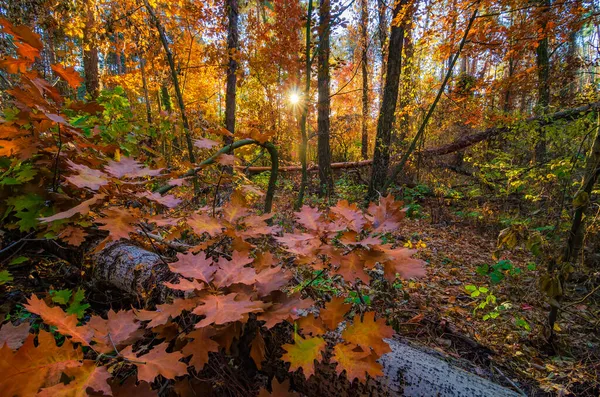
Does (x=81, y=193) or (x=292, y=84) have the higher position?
(x=292, y=84)

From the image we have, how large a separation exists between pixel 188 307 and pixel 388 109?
6.72 m

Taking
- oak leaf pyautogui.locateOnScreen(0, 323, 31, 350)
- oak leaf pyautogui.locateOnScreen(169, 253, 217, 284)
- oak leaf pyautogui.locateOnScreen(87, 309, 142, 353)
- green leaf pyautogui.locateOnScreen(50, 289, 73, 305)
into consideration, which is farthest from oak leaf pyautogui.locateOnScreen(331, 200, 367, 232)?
green leaf pyautogui.locateOnScreen(50, 289, 73, 305)

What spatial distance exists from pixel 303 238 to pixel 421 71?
833cm

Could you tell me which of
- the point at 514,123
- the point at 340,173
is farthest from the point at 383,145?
the point at 340,173

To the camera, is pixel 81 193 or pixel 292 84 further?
pixel 292 84

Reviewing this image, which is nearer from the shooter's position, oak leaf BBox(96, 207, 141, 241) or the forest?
the forest

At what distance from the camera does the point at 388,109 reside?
6559mm

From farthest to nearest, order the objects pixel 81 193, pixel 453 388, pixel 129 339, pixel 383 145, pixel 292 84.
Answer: pixel 292 84 < pixel 383 145 < pixel 81 193 < pixel 453 388 < pixel 129 339

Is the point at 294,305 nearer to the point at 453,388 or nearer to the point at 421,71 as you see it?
the point at 453,388

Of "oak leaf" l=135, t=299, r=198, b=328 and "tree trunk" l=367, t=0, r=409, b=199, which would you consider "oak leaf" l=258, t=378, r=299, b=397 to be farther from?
"tree trunk" l=367, t=0, r=409, b=199

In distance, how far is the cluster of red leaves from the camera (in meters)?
0.64

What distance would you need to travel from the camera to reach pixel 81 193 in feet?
4.73

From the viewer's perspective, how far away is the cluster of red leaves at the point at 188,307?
0.64 meters

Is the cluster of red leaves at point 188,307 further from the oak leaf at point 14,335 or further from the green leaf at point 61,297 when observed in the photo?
the green leaf at point 61,297
